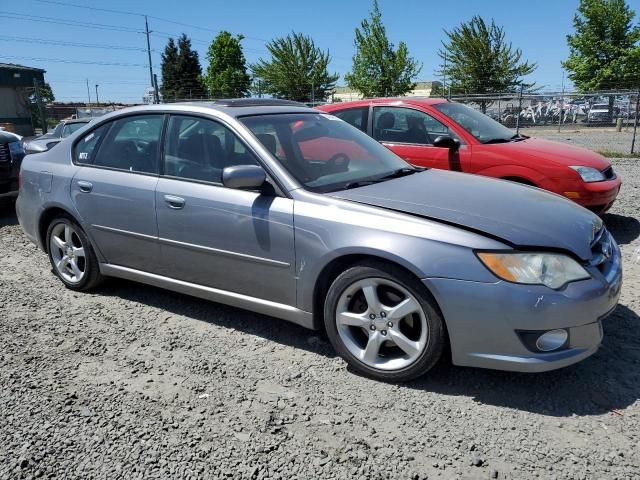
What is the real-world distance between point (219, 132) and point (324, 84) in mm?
42980

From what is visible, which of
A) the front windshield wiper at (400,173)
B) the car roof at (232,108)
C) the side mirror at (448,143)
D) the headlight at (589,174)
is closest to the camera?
the front windshield wiper at (400,173)

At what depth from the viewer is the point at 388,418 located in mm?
2770

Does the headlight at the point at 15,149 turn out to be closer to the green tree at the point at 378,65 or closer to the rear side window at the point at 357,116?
the rear side window at the point at 357,116

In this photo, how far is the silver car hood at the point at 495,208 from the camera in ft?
9.48

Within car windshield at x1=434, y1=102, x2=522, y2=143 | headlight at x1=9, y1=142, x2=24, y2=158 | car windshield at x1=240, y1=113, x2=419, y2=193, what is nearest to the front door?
car windshield at x1=240, y1=113, x2=419, y2=193

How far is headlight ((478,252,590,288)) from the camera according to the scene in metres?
2.71

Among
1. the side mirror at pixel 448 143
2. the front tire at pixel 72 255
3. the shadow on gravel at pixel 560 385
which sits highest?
the side mirror at pixel 448 143

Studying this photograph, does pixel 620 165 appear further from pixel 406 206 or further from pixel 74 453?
pixel 74 453

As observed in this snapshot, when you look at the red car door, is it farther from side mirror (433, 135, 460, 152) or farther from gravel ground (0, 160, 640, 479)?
gravel ground (0, 160, 640, 479)

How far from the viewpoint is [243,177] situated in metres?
3.29

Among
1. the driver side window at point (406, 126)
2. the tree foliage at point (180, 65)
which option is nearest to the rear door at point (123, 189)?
the driver side window at point (406, 126)

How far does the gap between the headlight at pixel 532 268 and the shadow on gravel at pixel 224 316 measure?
126 cm

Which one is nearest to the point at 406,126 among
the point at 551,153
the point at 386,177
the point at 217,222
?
the point at 551,153

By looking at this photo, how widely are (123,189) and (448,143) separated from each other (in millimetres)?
3674
